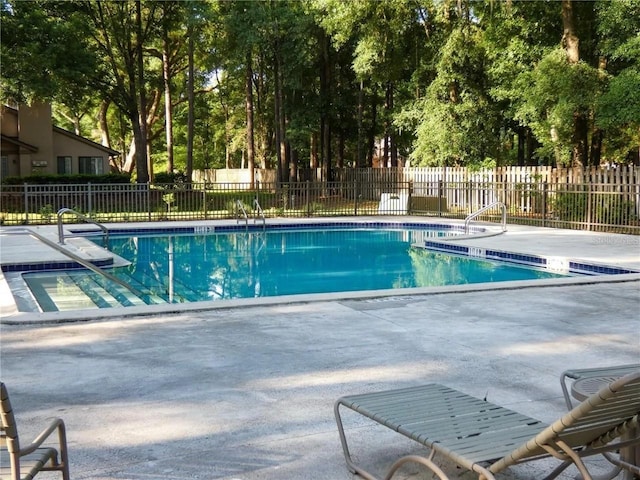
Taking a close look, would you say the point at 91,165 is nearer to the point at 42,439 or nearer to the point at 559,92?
the point at 559,92

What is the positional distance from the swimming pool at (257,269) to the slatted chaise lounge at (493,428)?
721cm

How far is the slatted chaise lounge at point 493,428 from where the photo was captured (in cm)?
248

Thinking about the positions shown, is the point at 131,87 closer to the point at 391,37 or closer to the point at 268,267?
the point at 391,37

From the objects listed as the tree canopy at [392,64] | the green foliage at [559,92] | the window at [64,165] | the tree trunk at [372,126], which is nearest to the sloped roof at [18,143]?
the window at [64,165]

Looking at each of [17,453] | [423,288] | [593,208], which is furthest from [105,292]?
[593,208]

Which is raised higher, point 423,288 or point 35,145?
point 35,145

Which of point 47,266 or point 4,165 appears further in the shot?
point 4,165

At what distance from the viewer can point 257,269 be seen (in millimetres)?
13945

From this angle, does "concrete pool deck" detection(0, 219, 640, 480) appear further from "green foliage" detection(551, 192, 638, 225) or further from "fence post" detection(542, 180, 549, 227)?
"fence post" detection(542, 180, 549, 227)

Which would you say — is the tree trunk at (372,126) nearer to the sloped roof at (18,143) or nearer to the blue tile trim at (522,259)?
the sloped roof at (18,143)

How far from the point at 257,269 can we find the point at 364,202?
1412 centimetres

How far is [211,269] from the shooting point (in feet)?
45.7

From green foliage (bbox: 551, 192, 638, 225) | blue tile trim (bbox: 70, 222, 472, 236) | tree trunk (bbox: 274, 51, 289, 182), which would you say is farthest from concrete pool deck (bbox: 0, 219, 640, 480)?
tree trunk (bbox: 274, 51, 289, 182)

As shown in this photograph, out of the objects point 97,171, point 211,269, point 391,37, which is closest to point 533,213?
point 391,37
